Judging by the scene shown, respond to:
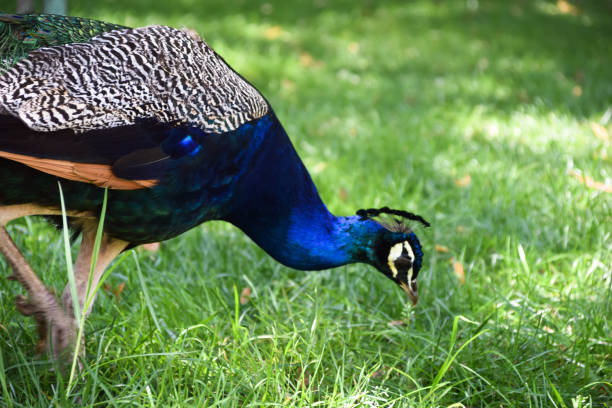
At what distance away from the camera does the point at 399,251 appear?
96.6 inches

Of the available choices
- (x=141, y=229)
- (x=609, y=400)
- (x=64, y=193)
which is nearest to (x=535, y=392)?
(x=609, y=400)

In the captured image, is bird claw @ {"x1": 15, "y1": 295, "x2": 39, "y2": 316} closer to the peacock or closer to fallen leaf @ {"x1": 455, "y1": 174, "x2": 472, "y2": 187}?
the peacock

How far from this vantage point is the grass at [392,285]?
2.12m

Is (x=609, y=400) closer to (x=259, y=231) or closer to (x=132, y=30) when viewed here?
(x=259, y=231)

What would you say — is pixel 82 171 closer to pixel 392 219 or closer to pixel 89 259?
pixel 89 259

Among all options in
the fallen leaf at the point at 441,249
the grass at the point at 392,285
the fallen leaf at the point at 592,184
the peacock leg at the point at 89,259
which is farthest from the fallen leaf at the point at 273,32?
the peacock leg at the point at 89,259

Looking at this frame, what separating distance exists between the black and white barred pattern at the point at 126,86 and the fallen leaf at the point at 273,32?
545 centimetres

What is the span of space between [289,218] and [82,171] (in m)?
0.80

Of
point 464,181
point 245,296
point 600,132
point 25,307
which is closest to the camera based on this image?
point 25,307

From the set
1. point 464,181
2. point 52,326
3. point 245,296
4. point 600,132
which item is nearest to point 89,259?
point 52,326

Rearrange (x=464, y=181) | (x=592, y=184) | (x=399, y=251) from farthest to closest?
(x=464, y=181)
(x=592, y=184)
(x=399, y=251)

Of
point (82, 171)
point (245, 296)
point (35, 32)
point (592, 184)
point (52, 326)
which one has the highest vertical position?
point (35, 32)

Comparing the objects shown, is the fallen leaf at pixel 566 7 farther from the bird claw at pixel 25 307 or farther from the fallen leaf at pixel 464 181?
the bird claw at pixel 25 307

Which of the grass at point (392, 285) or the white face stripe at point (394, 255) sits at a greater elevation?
the white face stripe at point (394, 255)
